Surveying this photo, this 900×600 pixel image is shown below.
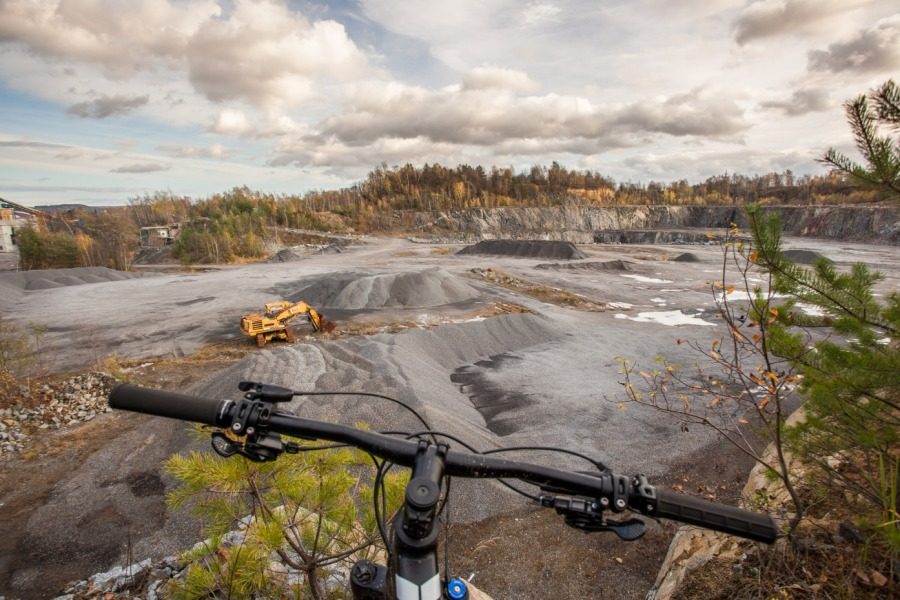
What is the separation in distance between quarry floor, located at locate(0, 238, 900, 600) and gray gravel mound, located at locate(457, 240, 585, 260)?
20.7 m

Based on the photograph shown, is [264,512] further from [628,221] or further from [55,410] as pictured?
[628,221]

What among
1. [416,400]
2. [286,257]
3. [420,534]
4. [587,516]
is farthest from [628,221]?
[420,534]

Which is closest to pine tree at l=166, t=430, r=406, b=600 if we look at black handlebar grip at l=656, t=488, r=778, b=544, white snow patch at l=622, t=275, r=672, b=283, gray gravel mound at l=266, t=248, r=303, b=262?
black handlebar grip at l=656, t=488, r=778, b=544

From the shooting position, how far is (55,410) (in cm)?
1253

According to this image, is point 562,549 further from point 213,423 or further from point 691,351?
point 691,351

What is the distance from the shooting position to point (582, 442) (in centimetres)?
1092

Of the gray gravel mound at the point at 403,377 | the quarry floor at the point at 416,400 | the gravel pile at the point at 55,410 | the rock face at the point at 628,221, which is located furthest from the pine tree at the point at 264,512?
the rock face at the point at 628,221

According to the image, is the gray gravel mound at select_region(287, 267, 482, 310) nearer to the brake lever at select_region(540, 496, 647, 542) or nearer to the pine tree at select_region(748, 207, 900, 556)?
the pine tree at select_region(748, 207, 900, 556)

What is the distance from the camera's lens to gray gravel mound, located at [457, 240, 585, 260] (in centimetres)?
5234

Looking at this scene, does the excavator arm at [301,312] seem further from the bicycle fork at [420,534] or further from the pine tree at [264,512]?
the bicycle fork at [420,534]

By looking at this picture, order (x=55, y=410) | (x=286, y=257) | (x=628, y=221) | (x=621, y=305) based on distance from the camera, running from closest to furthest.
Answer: (x=55, y=410) → (x=621, y=305) → (x=286, y=257) → (x=628, y=221)

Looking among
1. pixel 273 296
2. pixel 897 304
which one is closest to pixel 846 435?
→ pixel 897 304

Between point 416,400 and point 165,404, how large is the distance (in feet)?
32.8

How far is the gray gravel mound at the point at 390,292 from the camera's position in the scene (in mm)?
26125
